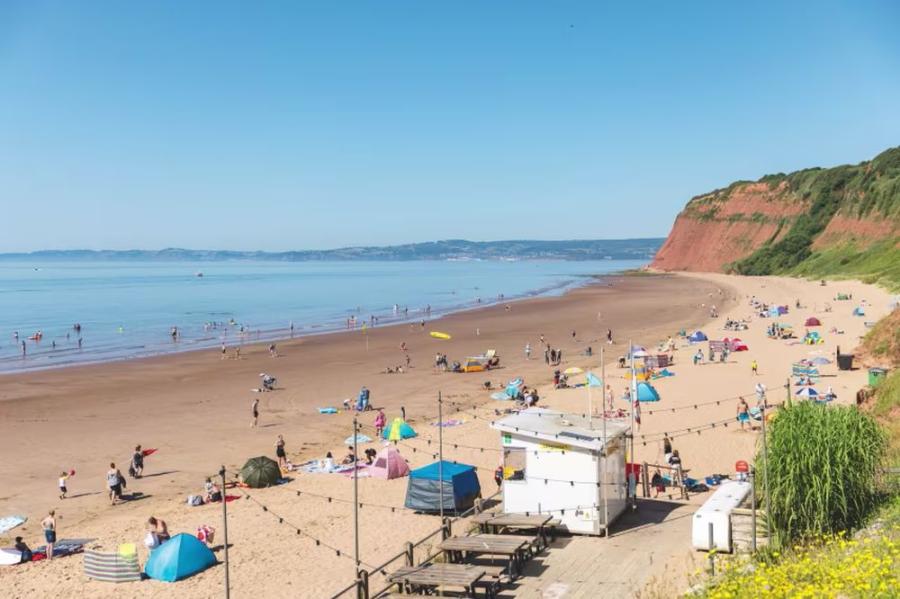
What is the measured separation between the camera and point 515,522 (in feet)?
53.5

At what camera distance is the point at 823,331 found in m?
50.9

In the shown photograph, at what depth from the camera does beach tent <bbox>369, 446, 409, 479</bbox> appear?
23516 mm

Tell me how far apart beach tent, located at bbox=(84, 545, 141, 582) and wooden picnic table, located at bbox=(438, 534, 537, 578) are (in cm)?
639

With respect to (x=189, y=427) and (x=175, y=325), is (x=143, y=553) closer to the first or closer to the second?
(x=189, y=427)

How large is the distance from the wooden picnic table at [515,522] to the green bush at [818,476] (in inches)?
176

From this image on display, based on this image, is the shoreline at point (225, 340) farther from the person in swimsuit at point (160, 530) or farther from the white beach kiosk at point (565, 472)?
the white beach kiosk at point (565, 472)

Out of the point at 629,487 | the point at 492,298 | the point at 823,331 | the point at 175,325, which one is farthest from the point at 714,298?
the point at 629,487

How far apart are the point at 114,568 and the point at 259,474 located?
6378 mm

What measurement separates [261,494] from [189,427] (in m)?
10.8

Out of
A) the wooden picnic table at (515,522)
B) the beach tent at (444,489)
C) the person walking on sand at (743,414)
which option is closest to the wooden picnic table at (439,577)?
the wooden picnic table at (515,522)

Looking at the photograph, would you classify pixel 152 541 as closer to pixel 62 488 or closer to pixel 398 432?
pixel 62 488

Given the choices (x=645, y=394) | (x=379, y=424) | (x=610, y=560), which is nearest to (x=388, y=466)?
(x=379, y=424)

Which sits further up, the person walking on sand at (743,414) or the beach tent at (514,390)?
the person walking on sand at (743,414)

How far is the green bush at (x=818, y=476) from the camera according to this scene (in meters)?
13.4
